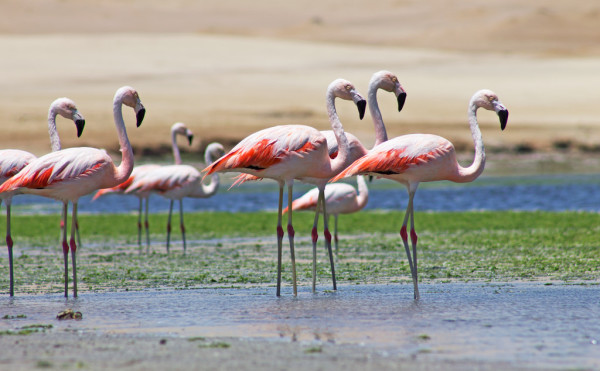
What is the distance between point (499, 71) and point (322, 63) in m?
10.3

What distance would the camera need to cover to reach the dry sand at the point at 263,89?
5766 millimetres

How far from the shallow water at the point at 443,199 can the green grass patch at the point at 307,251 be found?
2586 mm

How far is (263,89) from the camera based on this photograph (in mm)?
42688

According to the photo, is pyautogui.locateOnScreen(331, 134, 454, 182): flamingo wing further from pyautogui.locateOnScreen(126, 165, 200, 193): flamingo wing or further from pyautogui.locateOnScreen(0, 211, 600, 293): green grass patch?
pyautogui.locateOnScreen(126, 165, 200, 193): flamingo wing

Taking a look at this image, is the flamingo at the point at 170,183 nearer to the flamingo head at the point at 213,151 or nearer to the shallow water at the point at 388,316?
the flamingo head at the point at 213,151

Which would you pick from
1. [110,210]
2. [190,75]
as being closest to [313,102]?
[190,75]

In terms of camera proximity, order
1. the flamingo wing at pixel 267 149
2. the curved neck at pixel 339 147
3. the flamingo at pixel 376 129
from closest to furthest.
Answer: the flamingo wing at pixel 267 149, the curved neck at pixel 339 147, the flamingo at pixel 376 129

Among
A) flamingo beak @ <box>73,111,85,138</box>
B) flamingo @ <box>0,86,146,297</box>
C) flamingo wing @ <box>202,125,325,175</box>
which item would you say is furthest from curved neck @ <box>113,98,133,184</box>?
flamingo wing @ <box>202,125,325,175</box>

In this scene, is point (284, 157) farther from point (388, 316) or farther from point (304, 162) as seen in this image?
point (388, 316)

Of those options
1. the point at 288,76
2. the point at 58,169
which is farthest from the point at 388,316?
the point at 288,76

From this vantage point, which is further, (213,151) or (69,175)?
(213,151)

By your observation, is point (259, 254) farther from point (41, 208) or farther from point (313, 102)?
point (313, 102)

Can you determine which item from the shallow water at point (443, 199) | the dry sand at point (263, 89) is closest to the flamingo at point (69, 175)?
the dry sand at point (263, 89)

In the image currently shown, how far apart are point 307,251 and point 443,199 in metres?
9.66
